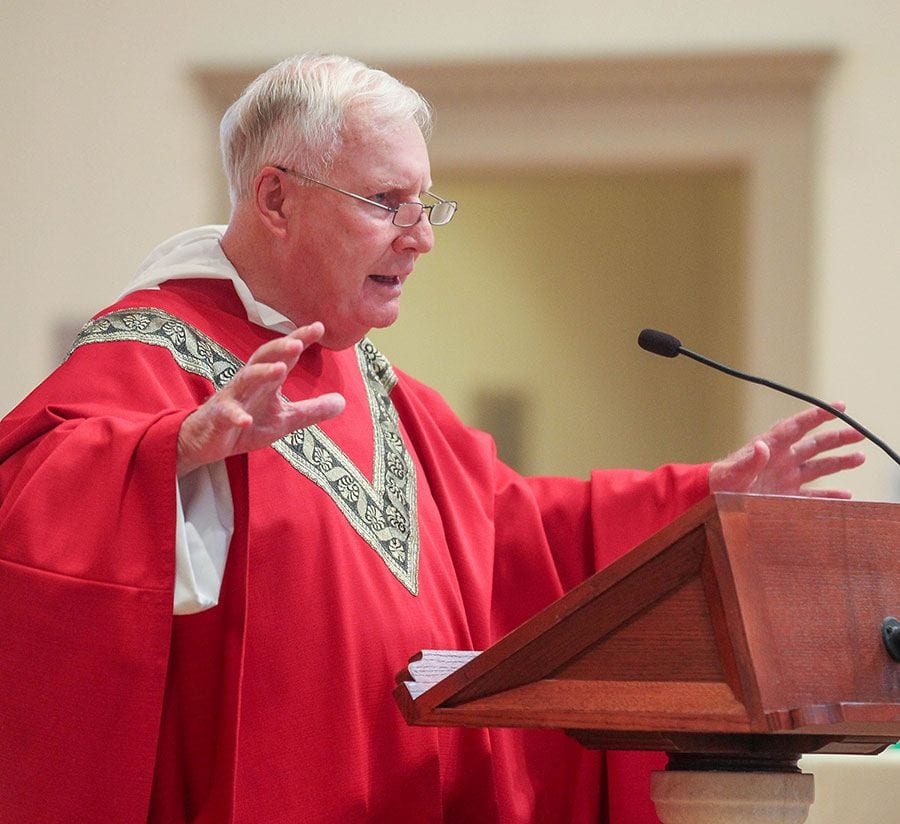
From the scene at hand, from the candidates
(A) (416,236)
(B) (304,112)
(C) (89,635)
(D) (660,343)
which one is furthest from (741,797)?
(B) (304,112)

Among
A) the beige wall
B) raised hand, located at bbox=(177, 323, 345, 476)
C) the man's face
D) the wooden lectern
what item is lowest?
the wooden lectern

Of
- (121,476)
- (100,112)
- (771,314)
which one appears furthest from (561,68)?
(121,476)

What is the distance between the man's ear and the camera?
105 inches

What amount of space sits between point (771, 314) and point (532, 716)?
333 centimetres

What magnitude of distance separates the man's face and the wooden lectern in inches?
35.7

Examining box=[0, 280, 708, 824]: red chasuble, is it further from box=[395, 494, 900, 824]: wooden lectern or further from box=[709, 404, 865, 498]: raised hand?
box=[395, 494, 900, 824]: wooden lectern

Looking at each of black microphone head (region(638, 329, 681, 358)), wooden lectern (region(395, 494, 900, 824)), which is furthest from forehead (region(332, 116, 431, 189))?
wooden lectern (region(395, 494, 900, 824))

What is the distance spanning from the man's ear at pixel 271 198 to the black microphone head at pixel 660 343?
2.41ft

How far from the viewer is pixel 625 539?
116 inches

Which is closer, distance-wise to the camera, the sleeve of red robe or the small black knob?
the small black knob

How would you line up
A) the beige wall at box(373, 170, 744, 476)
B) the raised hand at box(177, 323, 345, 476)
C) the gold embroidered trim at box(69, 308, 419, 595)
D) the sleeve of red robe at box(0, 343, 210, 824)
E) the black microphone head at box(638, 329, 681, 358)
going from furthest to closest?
1. the beige wall at box(373, 170, 744, 476)
2. the gold embroidered trim at box(69, 308, 419, 595)
3. the black microphone head at box(638, 329, 681, 358)
4. the sleeve of red robe at box(0, 343, 210, 824)
5. the raised hand at box(177, 323, 345, 476)

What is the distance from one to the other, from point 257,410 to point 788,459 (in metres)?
1.09

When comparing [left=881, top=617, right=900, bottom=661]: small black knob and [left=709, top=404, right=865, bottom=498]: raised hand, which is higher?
[left=709, top=404, right=865, bottom=498]: raised hand

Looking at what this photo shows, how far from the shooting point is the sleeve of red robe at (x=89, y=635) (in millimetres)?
1994
